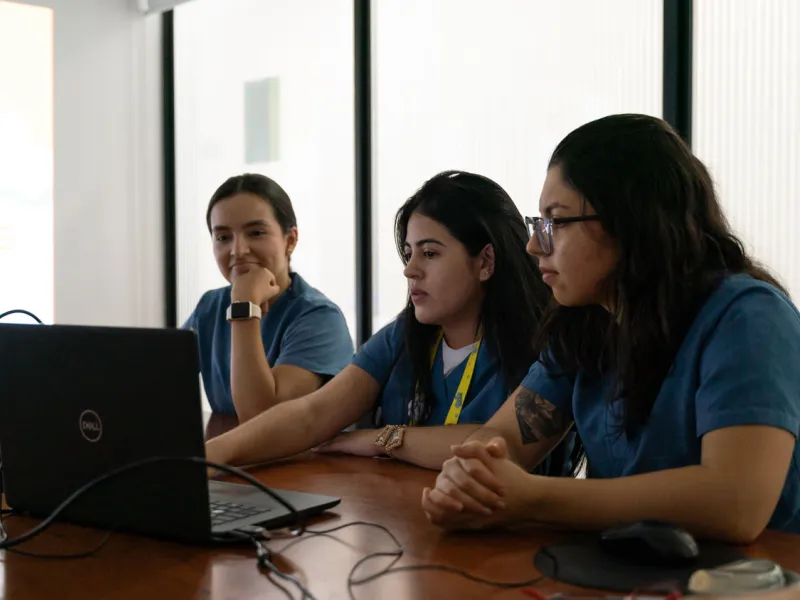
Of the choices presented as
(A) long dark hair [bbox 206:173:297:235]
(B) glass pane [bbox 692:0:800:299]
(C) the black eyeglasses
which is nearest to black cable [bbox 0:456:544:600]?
(C) the black eyeglasses

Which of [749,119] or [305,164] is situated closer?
[749,119]

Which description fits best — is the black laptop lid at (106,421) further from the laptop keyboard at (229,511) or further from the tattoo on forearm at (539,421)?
the tattoo on forearm at (539,421)

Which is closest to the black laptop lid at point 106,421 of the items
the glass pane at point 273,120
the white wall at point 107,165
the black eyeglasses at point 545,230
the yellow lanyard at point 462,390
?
the black eyeglasses at point 545,230

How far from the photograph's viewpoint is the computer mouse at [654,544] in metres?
1.03

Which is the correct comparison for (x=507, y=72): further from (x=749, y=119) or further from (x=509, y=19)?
(x=749, y=119)

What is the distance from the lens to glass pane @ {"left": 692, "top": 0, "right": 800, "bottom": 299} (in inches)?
98.9

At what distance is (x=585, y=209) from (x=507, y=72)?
200 cm

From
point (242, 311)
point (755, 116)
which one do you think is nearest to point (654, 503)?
point (242, 311)

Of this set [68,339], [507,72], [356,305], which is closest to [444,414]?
[68,339]

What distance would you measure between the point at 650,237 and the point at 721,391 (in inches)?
10.2

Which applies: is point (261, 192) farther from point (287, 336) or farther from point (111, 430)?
point (111, 430)

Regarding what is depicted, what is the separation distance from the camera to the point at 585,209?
1.43 meters

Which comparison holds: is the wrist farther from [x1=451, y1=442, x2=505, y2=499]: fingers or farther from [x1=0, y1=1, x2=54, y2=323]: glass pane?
[x1=0, y1=1, x2=54, y2=323]: glass pane

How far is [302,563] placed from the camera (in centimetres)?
109
